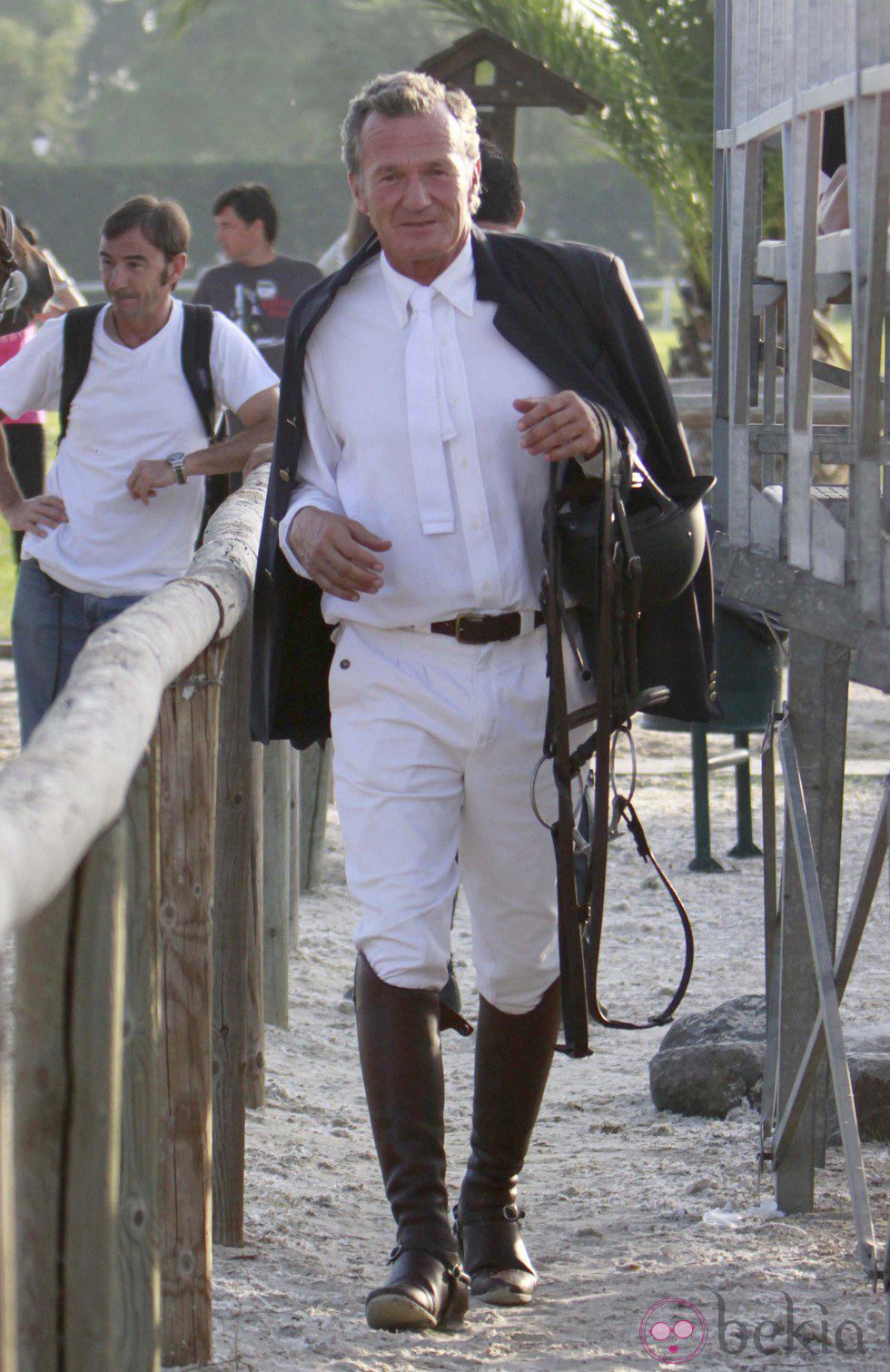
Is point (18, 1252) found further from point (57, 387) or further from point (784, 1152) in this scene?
point (57, 387)

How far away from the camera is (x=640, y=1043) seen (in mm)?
5496

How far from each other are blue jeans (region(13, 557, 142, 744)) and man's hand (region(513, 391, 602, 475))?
2.62 meters

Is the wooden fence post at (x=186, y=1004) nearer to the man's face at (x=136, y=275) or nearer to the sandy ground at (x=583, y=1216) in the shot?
the sandy ground at (x=583, y=1216)

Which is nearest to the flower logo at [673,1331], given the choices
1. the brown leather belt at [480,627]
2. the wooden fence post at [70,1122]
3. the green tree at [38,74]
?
the brown leather belt at [480,627]

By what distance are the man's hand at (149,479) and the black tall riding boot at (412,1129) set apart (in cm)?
246

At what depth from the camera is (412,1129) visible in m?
3.20

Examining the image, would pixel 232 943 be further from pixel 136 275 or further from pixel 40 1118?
pixel 136 275

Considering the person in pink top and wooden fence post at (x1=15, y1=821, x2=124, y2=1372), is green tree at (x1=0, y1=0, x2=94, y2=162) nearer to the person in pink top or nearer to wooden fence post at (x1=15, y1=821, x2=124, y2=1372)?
the person in pink top

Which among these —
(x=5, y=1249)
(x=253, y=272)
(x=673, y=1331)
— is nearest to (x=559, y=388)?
(x=673, y=1331)

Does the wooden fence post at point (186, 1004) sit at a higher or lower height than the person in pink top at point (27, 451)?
lower

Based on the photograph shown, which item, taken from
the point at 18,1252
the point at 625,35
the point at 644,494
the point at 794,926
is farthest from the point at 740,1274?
the point at 625,35

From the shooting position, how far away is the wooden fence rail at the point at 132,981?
1485 mm

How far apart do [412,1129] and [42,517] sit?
2.83 metres

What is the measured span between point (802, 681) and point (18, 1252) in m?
2.39
